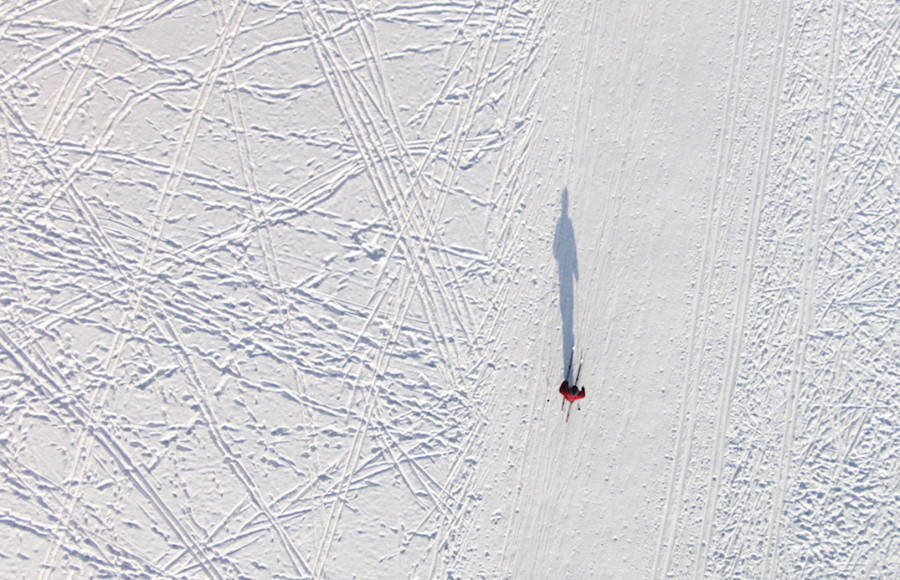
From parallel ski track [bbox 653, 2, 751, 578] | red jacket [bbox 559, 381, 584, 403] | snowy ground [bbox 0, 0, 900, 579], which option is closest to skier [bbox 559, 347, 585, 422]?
red jacket [bbox 559, 381, 584, 403]

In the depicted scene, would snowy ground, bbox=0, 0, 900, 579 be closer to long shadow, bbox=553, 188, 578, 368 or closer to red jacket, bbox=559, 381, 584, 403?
long shadow, bbox=553, 188, 578, 368

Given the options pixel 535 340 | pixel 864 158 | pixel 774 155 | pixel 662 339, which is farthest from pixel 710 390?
pixel 864 158

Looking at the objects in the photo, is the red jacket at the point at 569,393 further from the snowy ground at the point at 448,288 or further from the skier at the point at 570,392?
the snowy ground at the point at 448,288

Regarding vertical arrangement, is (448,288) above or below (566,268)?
below

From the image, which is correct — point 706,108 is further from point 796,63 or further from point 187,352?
point 187,352

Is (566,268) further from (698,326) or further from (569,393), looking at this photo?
(698,326)

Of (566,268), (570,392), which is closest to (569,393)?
(570,392)
